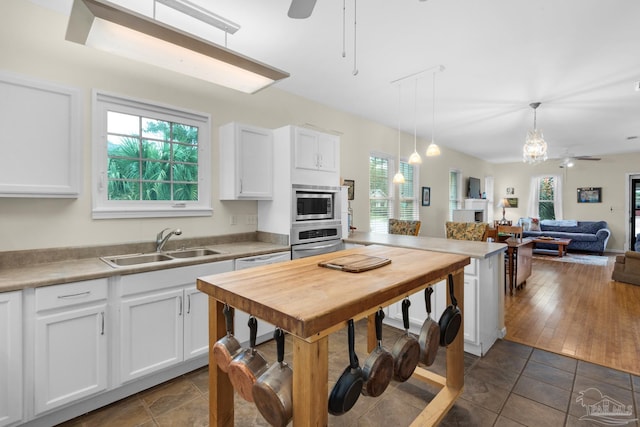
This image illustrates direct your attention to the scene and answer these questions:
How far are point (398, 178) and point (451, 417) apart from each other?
2.83 meters

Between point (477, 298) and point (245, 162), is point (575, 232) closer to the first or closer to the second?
point (477, 298)

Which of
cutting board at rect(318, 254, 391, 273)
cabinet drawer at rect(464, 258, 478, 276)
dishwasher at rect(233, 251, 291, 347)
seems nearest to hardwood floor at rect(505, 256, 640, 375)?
cabinet drawer at rect(464, 258, 478, 276)

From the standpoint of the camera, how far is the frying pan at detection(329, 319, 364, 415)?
1078 mm

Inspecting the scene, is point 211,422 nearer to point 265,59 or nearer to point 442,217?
point 265,59

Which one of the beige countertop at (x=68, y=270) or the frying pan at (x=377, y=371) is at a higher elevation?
the beige countertop at (x=68, y=270)

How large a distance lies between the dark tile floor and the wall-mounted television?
6073 millimetres

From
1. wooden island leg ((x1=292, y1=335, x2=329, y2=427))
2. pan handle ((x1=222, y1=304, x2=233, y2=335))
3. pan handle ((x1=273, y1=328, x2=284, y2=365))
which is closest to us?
wooden island leg ((x1=292, y1=335, x2=329, y2=427))

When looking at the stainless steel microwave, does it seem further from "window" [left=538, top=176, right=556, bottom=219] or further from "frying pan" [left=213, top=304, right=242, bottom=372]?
"window" [left=538, top=176, right=556, bottom=219]

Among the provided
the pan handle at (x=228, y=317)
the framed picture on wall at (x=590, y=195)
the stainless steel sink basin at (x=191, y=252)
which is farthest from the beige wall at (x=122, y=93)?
the framed picture on wall at (x=590, y=195)

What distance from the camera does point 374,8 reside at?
218 centimetres

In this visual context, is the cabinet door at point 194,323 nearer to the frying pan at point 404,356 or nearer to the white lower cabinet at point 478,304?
the frying pan at point 404,356

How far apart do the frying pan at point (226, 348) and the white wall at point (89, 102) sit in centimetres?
185

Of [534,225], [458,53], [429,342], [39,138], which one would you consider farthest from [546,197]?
[39,138]

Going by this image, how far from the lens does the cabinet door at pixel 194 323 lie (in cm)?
229
